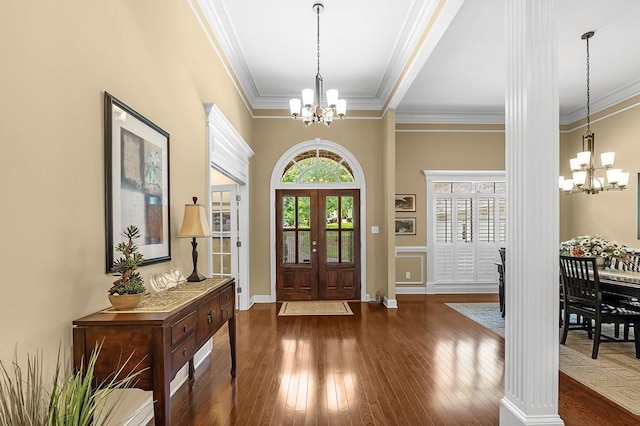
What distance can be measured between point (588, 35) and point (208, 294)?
5102mm

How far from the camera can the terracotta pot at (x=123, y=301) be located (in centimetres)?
190

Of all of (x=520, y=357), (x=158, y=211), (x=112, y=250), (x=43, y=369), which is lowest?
(x=520, y=357)

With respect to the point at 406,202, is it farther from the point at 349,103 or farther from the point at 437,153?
the point at 349,103

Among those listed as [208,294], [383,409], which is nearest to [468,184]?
[383,409]

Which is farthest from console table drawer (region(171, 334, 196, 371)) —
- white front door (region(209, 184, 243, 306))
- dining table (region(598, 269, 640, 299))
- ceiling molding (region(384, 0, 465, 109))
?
dining table (region(598, 269, 640, 299))

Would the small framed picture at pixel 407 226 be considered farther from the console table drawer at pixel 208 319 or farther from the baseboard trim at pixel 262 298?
the console table drawer at pixel 208 319

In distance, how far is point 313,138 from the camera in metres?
6.54

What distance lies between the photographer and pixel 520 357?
2.10 metres

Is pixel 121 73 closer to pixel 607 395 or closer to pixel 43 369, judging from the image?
pixel 43 369

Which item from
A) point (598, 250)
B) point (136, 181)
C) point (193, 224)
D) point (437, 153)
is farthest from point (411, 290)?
point (136, 181)

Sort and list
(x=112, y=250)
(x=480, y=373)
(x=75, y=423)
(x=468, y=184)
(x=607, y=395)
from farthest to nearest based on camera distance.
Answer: (x=468, y=184) < (x=480, y=373) < (x=607, y=395) < (x=112, y=250) < (x=75, y=423)

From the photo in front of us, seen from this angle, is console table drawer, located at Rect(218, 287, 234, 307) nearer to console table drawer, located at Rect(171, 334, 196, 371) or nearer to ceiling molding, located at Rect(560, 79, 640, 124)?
console table drawer, located at Rect(171, 334, 196, 371)

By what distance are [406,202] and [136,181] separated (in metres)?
5.66

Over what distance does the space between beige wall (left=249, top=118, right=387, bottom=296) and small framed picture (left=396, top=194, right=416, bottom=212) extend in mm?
781
